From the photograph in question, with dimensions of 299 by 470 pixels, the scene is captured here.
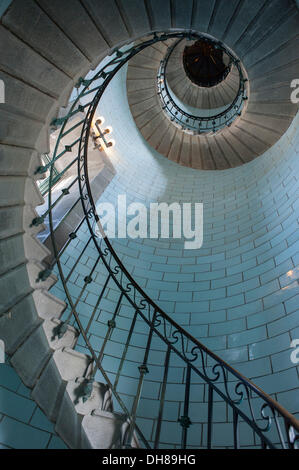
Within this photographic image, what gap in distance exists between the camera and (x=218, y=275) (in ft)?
13.0

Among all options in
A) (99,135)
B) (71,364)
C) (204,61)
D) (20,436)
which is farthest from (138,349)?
(204,61)

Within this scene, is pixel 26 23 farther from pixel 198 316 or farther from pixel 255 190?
pixel 255 190

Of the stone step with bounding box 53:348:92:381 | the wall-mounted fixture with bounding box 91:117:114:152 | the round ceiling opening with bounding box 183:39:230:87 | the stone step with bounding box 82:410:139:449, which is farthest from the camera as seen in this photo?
the round ceiling opening with bounding box 183:39:230:87

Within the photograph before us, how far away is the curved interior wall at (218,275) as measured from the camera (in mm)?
2799

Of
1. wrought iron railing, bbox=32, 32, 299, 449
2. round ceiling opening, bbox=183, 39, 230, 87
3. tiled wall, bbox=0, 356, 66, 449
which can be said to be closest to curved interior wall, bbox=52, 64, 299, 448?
wrought iron railing, bbox=32, 32, 299, 449

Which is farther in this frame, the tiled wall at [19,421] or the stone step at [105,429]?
the tiled wall at [19,421]

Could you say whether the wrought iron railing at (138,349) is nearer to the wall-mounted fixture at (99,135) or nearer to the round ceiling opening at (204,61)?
the wall-mounted fixture at (99,135)

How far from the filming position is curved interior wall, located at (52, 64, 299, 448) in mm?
2799

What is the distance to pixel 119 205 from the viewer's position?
516 cm

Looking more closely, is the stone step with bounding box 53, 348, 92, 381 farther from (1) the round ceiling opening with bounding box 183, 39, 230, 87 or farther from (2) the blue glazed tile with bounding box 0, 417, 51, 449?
(1) the round ceiling opening with bounding box 183, 39, 230, 87

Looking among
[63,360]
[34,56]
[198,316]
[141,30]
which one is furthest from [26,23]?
[198,316]

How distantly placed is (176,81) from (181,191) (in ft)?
13.7

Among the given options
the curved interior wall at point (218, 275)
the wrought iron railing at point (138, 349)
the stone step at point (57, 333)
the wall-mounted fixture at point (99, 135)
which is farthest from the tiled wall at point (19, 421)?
the wall-mounted fixture at point (99, 135)

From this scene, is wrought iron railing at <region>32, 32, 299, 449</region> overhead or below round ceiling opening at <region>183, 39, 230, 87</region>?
below
